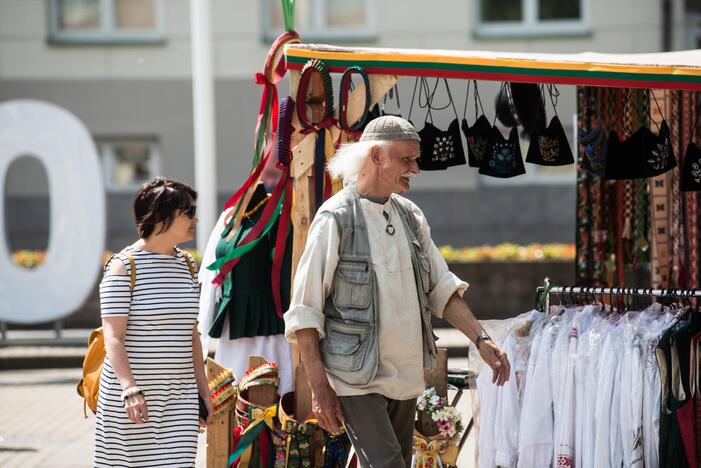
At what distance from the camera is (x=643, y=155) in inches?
233

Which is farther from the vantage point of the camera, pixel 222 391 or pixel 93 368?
pixel 222 391

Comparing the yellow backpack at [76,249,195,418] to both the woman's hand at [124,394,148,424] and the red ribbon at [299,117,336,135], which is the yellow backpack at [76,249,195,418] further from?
the red ribbon at [299,117,336,135]

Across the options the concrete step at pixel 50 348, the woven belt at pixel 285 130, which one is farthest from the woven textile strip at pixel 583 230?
the concrete step at pixel 50 348

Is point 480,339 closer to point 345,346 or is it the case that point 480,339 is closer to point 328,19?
point 345,346

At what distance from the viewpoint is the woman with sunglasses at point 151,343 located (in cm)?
406

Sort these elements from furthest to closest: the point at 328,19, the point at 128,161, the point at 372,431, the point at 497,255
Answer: the point at 328,19 → the point at 128,161 → the point at 497,255 → the point at 372,431

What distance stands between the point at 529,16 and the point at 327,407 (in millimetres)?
12142

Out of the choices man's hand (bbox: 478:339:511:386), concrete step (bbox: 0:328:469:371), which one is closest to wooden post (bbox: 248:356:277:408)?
man's hand (bbox: 478:339:511:386)

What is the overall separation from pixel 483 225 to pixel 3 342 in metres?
6.77

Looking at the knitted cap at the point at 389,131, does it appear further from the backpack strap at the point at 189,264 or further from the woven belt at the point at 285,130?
the woven belt at the point at 285,130

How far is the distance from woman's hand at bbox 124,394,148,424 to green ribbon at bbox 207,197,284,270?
73.1 inches

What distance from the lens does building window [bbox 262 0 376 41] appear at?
15094mm

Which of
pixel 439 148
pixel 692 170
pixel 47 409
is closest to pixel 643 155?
pixel 692 170

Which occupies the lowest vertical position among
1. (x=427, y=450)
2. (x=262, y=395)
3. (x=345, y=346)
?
(x=427, y=450)
